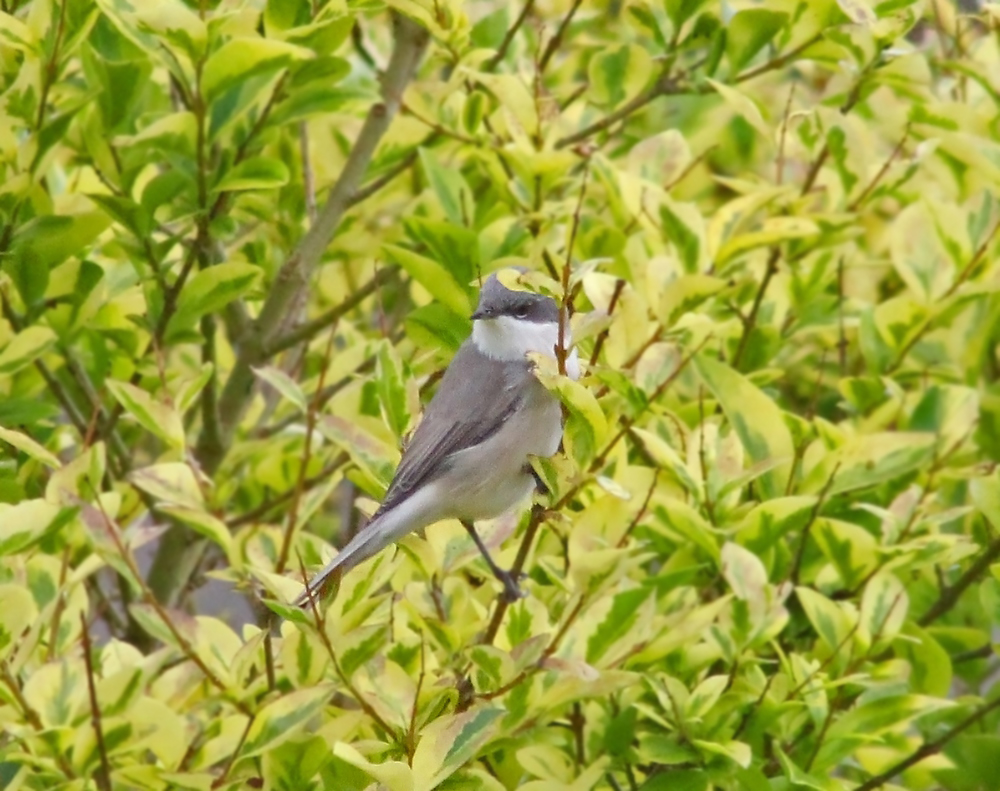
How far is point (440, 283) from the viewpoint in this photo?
A: 96.7 inches

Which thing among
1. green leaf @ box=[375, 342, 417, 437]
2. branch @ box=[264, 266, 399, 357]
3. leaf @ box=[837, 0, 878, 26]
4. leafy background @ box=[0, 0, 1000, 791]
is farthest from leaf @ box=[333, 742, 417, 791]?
leaf @ box=[837, 0, 878, 26]

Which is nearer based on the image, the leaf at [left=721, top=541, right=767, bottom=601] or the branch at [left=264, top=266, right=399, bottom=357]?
the leaf at [left=721, top=541, right=767, bottom=601]

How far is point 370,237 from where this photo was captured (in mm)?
3121

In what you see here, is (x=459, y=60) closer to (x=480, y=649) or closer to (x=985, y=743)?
(x=480, y=649)

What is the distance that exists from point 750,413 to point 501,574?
565 mm

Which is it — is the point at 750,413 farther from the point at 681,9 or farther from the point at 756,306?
the point at 681,9

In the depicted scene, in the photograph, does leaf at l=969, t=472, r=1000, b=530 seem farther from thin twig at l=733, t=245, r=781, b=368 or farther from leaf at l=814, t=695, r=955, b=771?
thin twig at l=733, t=245, r=781, b=368

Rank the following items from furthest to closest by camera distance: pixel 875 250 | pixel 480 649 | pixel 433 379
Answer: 1. pixel 875 250
2. pixel 433 379
3. pixel 480 649

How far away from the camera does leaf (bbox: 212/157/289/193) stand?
8.13 ft

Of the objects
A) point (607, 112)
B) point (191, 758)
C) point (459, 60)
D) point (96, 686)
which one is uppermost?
point (459, 60)

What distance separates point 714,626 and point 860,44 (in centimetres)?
113

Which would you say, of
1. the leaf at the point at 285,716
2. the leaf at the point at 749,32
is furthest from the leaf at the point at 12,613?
the leaf at the point at 749,32

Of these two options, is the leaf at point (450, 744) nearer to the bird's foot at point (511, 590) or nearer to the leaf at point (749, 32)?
the bird's foot at point (511, 590)

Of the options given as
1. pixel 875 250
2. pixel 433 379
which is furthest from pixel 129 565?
pixel 875 250
